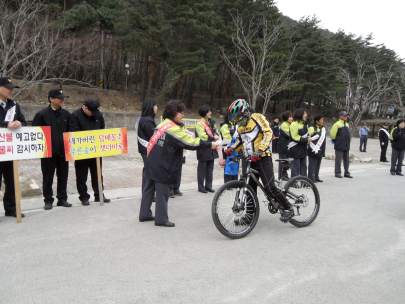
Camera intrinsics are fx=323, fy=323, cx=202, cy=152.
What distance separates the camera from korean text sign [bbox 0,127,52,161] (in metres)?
5.09

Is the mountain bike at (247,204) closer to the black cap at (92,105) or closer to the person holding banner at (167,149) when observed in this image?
the person holding banner at (167,149)

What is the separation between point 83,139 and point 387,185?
8.36m

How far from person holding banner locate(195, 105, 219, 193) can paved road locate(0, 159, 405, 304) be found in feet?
5.24

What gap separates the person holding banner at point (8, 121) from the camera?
5.14m

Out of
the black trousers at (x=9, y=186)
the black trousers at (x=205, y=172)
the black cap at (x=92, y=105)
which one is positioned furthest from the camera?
the black trousers at (x=205, y=172)

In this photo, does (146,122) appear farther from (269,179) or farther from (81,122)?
(269,179)

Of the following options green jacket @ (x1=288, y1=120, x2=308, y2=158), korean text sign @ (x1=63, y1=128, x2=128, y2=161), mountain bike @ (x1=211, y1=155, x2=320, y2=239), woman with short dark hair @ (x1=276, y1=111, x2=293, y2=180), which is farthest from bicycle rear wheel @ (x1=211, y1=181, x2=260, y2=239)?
woman with short dark hair @ (x1=276, y1=111, x2=293, y2=180)

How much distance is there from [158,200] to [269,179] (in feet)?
5.67

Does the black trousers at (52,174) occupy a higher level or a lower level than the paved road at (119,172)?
higher

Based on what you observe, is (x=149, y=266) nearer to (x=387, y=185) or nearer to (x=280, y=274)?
(x=280, y=274)

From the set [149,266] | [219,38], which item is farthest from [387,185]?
[219,38]

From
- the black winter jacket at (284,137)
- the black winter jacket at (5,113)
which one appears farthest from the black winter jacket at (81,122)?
the black winter jacket at (284,137)

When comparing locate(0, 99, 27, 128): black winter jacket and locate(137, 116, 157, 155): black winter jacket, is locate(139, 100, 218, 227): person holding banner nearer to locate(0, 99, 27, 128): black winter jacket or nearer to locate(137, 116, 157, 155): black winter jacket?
locate(137, 116, 157, 155): black winter jacket

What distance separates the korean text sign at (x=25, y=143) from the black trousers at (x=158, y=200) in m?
1.86
